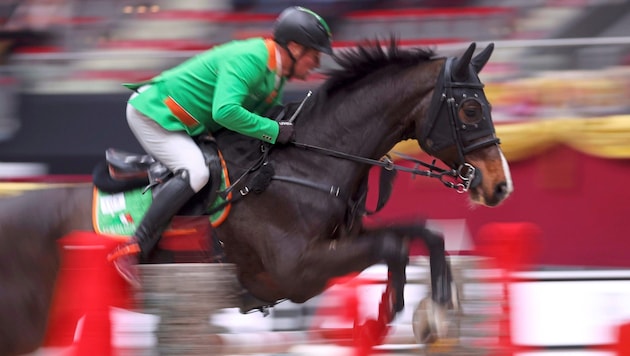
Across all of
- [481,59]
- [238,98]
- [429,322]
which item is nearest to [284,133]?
[238,98]

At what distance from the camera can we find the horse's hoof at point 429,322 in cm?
451

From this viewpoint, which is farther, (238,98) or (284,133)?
(284,133)

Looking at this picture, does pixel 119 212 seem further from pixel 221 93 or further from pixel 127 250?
pixel 221 93

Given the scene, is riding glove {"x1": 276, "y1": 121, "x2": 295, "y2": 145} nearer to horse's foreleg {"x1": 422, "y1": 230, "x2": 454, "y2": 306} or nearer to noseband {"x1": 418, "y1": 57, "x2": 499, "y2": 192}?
noseband {"x1": 418, "y1": 57, "x2": 499, "y2": 192}

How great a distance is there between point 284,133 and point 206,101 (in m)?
0.45

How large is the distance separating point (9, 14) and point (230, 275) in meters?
5.75

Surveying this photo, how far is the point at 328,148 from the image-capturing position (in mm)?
5297

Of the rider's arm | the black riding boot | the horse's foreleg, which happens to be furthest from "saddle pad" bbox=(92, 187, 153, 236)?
the horse's foreleg

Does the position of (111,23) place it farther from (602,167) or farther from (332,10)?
(602,167)

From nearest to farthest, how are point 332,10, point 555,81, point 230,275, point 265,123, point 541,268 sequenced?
point 230,275 → point 265,123 → point 541,268 → point 555,81 → point 332,10

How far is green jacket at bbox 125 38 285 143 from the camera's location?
4988mm

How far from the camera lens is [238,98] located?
4.98 meters

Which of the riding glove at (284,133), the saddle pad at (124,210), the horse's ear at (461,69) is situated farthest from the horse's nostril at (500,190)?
the saddle pad at (124,210)

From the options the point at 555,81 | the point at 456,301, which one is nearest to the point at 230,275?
the point at 456,301
